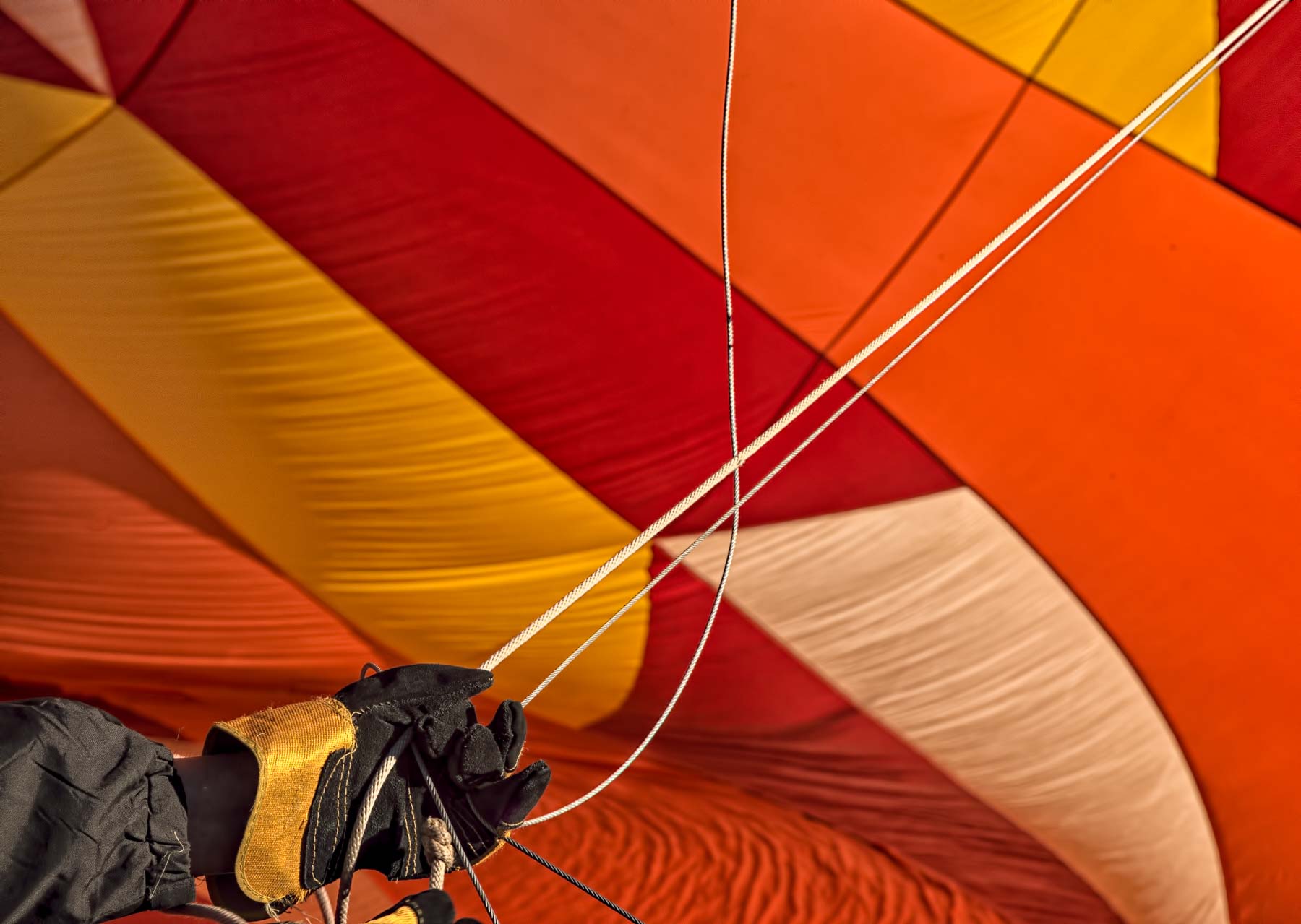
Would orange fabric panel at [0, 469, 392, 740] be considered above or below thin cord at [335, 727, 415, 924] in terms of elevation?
above

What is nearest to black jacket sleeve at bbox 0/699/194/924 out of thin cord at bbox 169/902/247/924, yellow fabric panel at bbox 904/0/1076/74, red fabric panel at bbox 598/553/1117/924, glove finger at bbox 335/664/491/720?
thin cord at bbox 169/902/247/924

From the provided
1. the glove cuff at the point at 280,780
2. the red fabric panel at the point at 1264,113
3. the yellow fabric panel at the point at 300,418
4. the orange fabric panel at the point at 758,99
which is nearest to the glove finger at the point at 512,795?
the glove cuff at the point at 280,780

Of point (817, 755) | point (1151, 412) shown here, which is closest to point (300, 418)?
point (817, 755)

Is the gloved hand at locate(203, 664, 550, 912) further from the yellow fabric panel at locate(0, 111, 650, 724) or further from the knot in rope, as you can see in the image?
the yellow fabric panel at locate(0, 111, 650, 724)

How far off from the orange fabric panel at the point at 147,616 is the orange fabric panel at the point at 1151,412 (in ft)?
2.94

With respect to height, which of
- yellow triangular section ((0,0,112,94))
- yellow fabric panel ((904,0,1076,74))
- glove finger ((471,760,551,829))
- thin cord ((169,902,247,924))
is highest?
yellow fabric panel ((904,0,1076,74))

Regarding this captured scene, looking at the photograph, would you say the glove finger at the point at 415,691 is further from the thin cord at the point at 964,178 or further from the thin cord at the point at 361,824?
the thin cord at the point at 964,178

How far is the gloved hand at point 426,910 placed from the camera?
759 mm

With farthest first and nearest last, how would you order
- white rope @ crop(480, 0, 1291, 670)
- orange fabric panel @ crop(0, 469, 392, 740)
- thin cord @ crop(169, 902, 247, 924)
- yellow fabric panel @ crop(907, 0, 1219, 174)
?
1. orange fabric panel @ crop(0, 469, 392, 740)
2. yellow fabric panel @ crop(907, 0, 1219, 174)
3. white rope @ crop(480, 0, 1291, 670)
4. thin cord @ crop(169, 902, 247, 924)

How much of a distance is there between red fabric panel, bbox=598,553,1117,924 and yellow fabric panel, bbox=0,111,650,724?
73 mm

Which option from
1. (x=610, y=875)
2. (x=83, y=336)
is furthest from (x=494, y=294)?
(x=610, y=875)

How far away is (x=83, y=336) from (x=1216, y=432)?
1540 millimetres

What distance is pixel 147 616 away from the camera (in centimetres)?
149

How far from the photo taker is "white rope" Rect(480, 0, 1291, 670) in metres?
0.94
